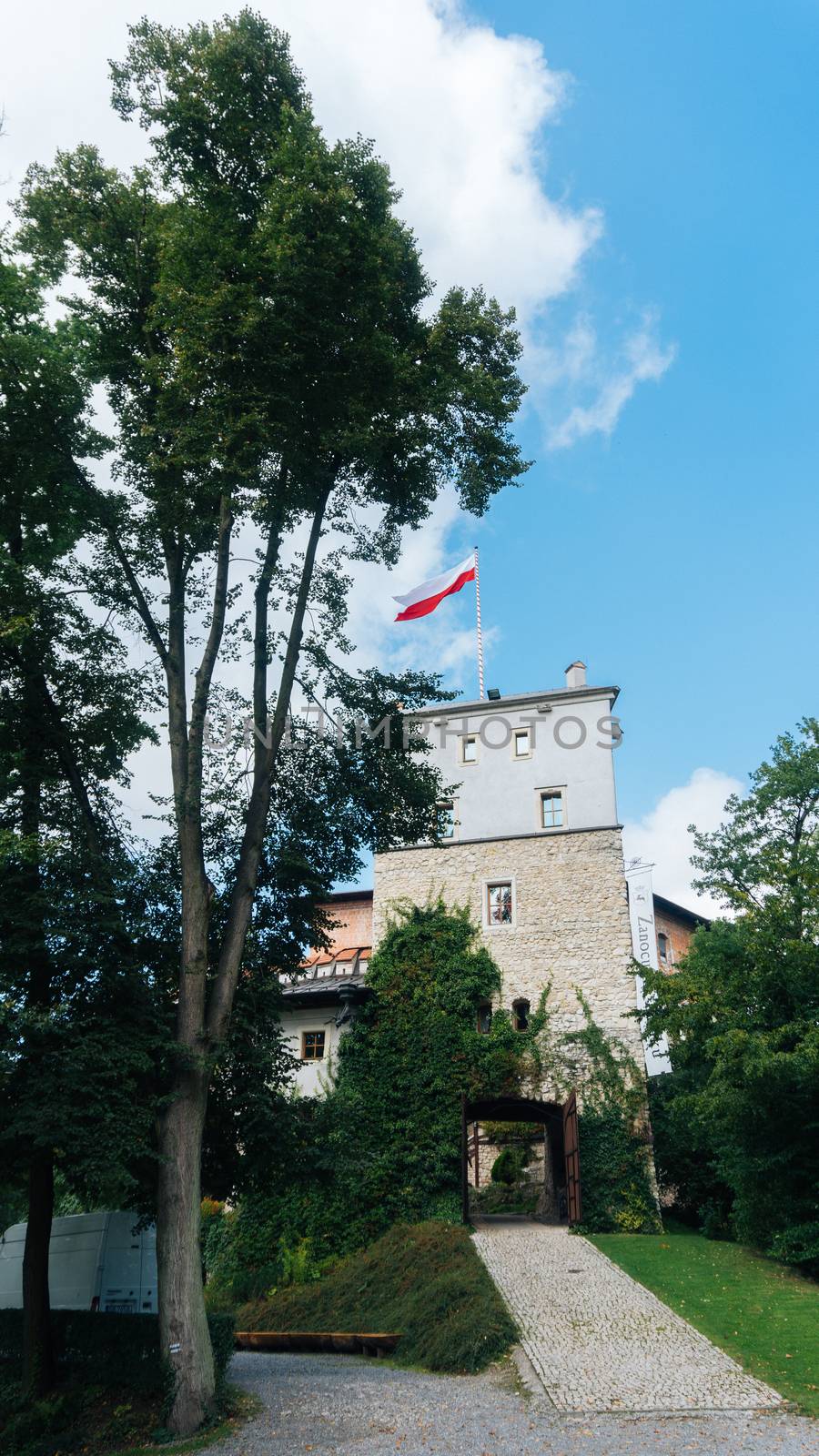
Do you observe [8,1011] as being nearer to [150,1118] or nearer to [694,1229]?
[150,1118]

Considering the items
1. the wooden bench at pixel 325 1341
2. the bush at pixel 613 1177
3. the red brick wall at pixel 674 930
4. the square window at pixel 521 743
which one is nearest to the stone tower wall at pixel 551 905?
the bush at pixel 613 1177

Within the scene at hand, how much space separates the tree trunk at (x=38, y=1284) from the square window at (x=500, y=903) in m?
16.2

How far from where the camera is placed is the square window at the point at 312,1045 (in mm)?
25812

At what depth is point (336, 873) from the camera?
13.7 meters

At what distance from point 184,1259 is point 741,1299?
339 inches

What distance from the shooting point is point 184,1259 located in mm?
10758

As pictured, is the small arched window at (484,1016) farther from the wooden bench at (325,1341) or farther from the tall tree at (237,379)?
the tall tree at (237,379)

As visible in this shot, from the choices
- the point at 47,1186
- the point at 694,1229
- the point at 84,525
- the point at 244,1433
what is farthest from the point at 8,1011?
the point at 694,1229

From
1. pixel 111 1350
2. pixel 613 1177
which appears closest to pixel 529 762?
pixel 613 1177

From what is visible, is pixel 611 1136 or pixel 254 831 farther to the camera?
pixel 611 1136

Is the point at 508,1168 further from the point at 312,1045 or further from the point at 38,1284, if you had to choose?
the point at 38,1284

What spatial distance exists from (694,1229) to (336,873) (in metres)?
16.9

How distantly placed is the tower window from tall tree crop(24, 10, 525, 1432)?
12.8 m

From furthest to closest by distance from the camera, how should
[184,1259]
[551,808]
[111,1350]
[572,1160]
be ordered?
1. [551,808]
2. [572,1160]
3. [111,1350]
4. [184,1259]
